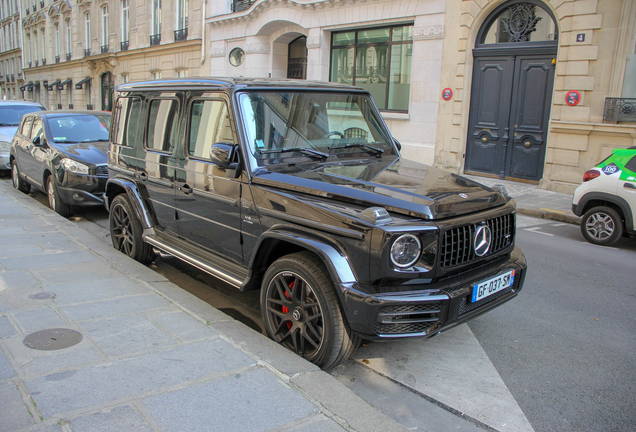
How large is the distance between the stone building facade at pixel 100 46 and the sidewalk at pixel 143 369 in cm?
2133

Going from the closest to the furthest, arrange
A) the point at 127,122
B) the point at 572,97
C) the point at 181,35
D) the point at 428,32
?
the point at 127,122 < the point at 572,97 < the point at 428,32 < the point at 181,35

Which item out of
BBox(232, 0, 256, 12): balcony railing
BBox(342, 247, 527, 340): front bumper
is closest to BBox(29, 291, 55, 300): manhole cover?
BBox(342, 247, 527, 340): front bumper

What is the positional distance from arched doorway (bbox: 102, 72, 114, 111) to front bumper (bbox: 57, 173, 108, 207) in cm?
2714

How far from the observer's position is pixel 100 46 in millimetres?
33562

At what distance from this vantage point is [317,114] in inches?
177

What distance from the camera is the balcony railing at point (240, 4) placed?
21.4 metres

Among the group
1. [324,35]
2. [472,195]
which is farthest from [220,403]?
[324,35]

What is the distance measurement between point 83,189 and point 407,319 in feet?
22.1

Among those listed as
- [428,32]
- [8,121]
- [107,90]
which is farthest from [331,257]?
[107,90]

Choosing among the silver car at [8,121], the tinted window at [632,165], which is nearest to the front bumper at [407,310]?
the tinted window at [632,165]

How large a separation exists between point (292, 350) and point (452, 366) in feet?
3.84

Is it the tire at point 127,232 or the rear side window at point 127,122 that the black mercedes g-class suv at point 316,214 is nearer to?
the rear side window at point 127,122

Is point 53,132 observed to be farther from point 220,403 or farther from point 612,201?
point 612,201

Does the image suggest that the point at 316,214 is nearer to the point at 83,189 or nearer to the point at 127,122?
the point at 127,122
